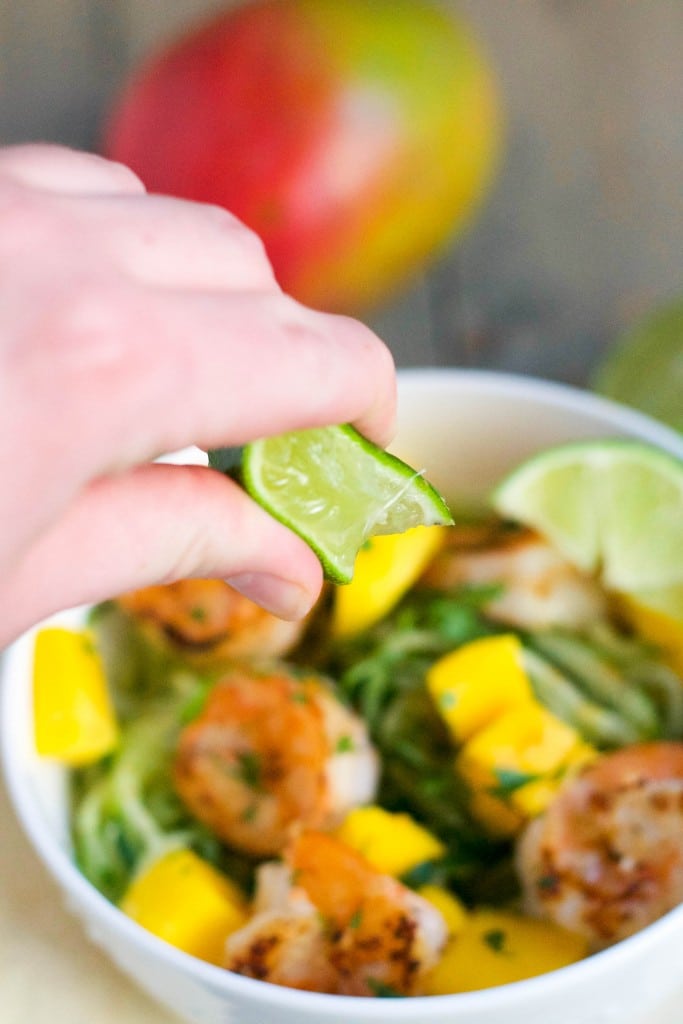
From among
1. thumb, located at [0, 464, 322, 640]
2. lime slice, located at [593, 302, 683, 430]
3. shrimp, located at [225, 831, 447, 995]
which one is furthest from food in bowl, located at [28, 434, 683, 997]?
thumb, located at [0, 464, 322, 640]

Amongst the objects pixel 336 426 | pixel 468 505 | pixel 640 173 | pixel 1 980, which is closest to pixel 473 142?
pixel 640 173

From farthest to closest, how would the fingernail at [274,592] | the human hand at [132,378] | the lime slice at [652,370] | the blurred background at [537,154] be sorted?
1. the blurred background at [537,154]
2. the lime slice at [652,370]
3. the fingernail at [274,592]
4. the human hand at [132,378]

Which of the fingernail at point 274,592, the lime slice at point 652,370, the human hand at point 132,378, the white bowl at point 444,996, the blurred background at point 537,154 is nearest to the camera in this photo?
the human hand at point 132,378

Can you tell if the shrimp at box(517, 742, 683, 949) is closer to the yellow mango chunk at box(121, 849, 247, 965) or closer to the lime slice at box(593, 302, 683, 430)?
the yellow mango chunk at box(121, 849, 247, 965)

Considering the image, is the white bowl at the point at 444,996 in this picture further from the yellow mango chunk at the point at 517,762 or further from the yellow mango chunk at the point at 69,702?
the yellow mango chunk at the point at 517,762

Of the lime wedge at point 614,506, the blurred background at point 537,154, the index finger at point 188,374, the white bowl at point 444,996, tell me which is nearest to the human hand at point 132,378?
the index finger at point 188,374
